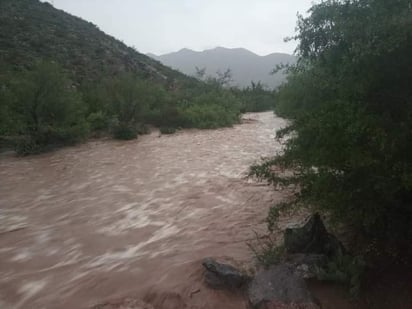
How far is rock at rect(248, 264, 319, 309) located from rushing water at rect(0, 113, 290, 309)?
0.30 m

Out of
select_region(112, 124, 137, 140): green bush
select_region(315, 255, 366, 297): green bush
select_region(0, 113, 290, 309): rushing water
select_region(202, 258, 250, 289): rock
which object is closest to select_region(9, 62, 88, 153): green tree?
select_region(112, 124, 137, 140): green bush

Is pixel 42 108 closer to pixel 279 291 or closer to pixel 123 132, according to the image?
pixel 123 132

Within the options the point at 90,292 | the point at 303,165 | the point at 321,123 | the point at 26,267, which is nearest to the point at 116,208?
the point at 26,267

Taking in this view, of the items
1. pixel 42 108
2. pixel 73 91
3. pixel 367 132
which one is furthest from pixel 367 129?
pixel 73 91

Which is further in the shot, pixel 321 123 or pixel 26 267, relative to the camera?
pixel 26 267

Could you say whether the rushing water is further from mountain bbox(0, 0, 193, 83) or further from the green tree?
mountain bbox(0, 0, 193, 83)

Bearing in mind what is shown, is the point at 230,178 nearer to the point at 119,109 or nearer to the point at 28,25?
the point at 119,109

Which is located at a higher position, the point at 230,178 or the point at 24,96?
the point at 24,96

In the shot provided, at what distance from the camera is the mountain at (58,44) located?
80.4 ft

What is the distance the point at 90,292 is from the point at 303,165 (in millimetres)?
2752

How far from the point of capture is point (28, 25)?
2927cm

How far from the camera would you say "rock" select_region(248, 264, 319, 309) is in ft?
9.90

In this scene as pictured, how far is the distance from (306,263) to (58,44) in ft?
96.8

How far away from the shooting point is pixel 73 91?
15.2 meters
